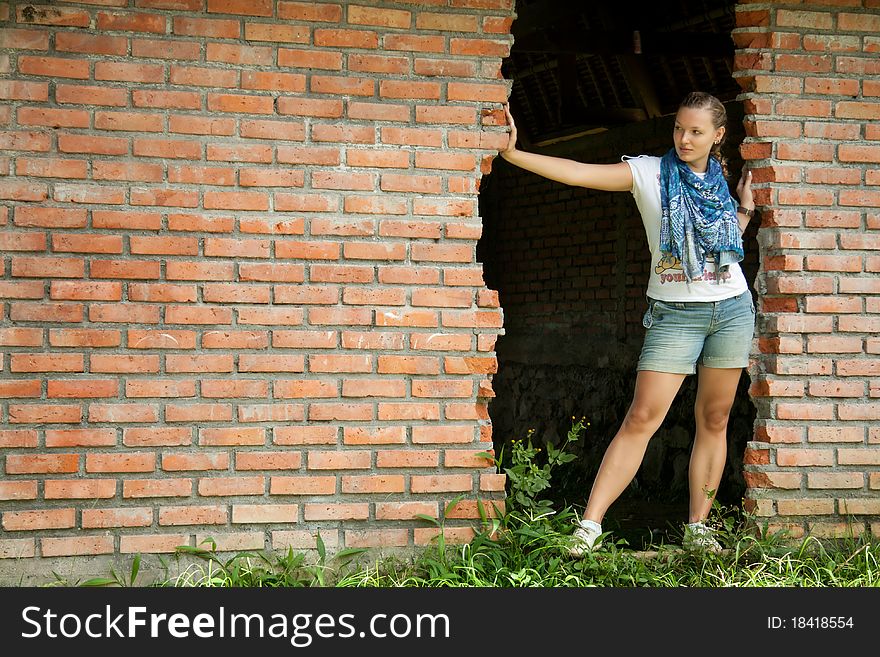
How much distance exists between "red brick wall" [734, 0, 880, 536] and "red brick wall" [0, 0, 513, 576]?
1.20 metres

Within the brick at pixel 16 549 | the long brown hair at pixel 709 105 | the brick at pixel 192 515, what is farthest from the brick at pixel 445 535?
the long brown hair at pixel 709 105

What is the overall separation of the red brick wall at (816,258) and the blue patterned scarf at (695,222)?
353 mm

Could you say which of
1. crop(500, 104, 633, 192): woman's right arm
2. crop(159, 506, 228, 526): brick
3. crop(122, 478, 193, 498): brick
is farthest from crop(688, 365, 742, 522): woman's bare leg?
crop(122, 478, 193, 498): brick

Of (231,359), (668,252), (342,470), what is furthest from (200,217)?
(668,252)

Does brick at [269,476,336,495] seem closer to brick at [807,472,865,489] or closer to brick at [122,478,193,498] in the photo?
brick at [122,478,193,498]

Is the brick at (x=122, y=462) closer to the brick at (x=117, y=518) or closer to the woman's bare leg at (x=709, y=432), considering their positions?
the brick at (x=117, y=518)

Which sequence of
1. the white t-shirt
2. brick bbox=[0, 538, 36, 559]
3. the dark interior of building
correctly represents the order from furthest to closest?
the dark interior of building
the white t-shirt
brick bbox=[0, 538, 36, 559]

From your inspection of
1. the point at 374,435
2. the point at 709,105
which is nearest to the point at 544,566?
the point at 374,435

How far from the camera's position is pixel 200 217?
3.76 metres

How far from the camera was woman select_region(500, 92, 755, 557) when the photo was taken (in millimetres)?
3930

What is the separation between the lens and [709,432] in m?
4.13

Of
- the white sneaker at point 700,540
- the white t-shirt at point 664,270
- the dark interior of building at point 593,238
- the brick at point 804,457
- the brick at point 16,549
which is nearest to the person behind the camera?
the brick at point 16,549

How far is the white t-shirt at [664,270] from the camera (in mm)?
3945

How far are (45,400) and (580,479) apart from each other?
4.58 metres
